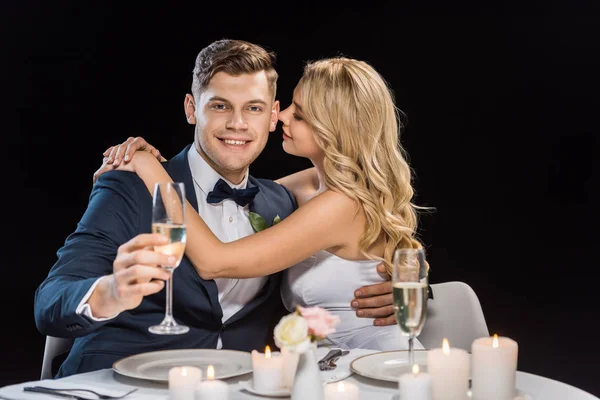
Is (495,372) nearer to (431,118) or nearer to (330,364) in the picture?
(330,364)

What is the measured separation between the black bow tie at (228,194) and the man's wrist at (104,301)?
45.0 inches

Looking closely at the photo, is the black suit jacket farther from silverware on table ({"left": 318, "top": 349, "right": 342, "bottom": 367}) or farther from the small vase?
the small vase

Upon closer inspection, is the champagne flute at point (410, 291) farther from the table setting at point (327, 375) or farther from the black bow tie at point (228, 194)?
the black bow tie at point (228, 194)

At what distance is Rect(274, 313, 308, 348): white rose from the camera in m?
1.89

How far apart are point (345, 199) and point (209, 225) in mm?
598

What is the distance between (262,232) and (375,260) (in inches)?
25.7

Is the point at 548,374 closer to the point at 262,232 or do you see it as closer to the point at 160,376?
the point at 262,232

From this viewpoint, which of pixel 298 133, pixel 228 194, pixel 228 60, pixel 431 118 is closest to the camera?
pixel 228 194

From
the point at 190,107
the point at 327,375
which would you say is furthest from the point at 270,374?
the point at 190,107

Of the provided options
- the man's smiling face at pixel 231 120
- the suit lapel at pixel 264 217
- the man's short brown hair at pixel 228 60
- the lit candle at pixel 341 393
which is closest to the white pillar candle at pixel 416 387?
the lit candle at pixel 341 393

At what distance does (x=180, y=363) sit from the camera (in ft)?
8.67

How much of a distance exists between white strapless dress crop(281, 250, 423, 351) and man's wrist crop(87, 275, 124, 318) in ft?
4.67

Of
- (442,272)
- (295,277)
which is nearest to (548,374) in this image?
(442,272)

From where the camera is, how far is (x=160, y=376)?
7.95ft
